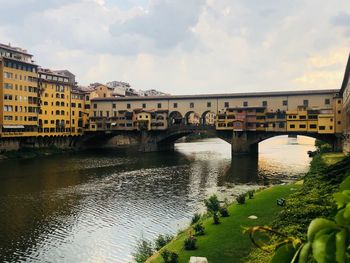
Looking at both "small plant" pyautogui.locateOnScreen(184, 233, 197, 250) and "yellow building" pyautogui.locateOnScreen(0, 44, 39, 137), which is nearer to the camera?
"small plant" pyautogui.locateOnScreen(184, 233, 197, 250)

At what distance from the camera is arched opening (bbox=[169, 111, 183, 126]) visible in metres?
93.3

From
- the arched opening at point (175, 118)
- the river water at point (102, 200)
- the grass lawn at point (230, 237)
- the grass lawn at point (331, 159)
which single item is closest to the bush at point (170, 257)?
the grass lawn at point (230, 237)

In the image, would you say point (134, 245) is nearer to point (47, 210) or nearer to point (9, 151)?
point (47, 210)

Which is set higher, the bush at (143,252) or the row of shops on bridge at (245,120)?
the row of shops on bridge at (245,120)

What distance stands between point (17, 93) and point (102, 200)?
50646mm

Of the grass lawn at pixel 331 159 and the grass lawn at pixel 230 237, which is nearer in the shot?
the grass lawn at pixel 230 237

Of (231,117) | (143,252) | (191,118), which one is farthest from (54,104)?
(191,118)

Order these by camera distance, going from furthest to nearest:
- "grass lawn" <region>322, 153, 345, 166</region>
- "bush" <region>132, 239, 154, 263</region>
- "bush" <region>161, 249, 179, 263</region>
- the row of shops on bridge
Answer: the row of shops on bridge → "grass lawn" <region>322, 153, 345, 166</region> → "bush" <region>132, 239, 154, 263</region> → "bush" <region>161, 249, 179, 263</region>

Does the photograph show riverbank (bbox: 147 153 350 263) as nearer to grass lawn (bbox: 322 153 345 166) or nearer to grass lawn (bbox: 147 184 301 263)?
grass lawn (bbox: 147 184 301 263)

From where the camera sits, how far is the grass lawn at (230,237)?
16797mm

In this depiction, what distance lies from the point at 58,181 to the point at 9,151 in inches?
1304

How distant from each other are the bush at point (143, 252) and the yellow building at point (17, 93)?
60045 millimetres

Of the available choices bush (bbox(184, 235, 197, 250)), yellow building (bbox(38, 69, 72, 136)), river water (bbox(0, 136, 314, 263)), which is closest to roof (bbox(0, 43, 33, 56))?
yellow building (bbox(38, 69, 72, 136))

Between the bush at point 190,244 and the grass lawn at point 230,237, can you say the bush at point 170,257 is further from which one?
the bush at point 190,244
